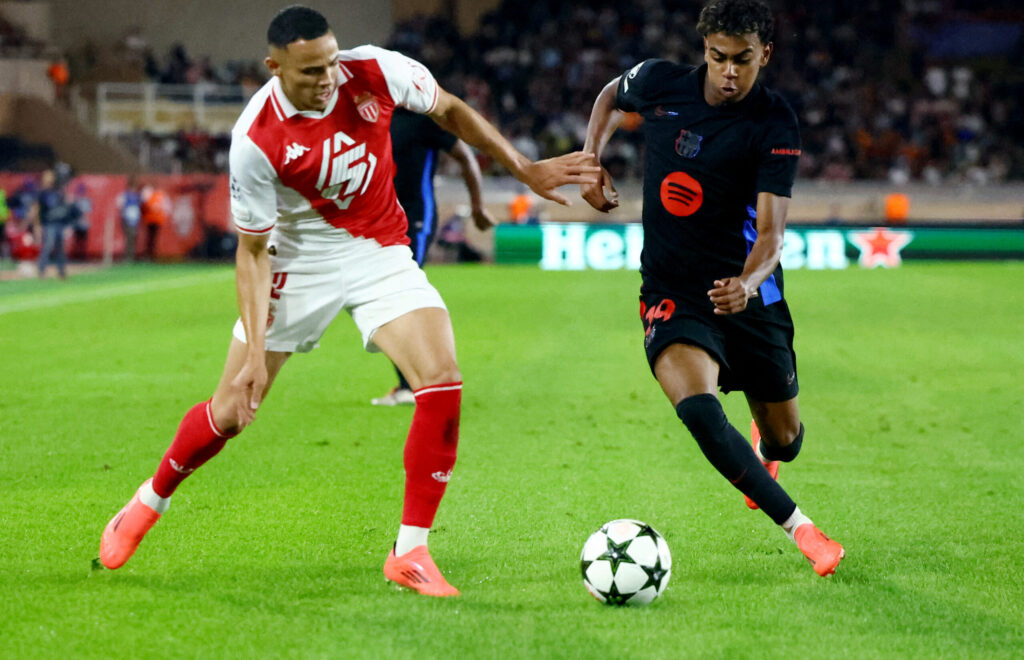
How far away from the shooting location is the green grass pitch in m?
3.93

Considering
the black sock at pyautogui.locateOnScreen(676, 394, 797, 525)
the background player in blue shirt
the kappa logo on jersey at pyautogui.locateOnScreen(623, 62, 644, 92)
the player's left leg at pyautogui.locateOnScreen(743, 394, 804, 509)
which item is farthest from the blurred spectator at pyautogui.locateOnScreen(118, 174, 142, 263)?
the black sock at pyautogui.locateOnScreen(676, 394, 797, 525)

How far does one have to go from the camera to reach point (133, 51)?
3488 cm

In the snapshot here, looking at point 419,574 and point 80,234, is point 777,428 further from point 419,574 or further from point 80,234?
point 80,234

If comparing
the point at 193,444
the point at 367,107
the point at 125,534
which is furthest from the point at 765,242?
the point at 125,534

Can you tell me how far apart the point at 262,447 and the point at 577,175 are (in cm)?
362

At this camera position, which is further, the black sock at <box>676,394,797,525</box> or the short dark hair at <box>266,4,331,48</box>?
the black sock at <box>676,394,797,525</box>

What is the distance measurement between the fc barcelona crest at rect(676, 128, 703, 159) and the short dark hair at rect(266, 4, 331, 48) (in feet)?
5.29

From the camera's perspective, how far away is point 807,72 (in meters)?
33.7

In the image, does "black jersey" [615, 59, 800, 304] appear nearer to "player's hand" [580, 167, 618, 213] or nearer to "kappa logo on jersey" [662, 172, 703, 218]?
"kappa logo on jersey" [662, 172, 703, 218]

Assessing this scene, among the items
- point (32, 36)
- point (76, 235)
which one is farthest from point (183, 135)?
point (32, 36)

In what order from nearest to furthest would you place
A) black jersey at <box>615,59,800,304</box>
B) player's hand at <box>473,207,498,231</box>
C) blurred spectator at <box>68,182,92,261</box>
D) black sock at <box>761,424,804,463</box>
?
1. black jersey at <box>615,59,800,304</box>
2. black sock at <box>761,424,804,463</box>
3. player's hand at <box>473,207,498,231</box>
4. blurred spectator at <box>68,182,92,261</box>

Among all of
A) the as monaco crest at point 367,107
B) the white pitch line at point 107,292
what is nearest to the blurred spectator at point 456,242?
the white pitch line at point 107,292

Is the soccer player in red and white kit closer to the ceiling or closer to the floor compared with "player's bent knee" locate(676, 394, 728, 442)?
closer to the ceiling

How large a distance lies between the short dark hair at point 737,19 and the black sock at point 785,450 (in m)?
1.86
